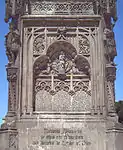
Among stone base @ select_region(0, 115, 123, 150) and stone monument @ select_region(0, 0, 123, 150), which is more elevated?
stone monument @ select_region(0, 0, 123, 150)

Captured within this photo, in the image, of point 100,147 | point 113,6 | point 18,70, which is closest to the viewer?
point 100,147

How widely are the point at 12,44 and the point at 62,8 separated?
2559 mm

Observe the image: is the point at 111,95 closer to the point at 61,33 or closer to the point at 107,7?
the point at 61,33

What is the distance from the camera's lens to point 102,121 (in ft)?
38.9

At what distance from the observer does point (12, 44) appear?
12.5 metres

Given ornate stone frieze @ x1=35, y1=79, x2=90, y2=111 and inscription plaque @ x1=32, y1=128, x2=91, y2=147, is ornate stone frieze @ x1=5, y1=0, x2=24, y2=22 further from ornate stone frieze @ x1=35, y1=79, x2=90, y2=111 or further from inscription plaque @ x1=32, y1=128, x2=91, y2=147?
inscription plaque @ x1=32, y1=128, x2=91, y2=147

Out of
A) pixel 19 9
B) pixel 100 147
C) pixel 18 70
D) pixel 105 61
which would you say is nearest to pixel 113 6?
pixel 105 61

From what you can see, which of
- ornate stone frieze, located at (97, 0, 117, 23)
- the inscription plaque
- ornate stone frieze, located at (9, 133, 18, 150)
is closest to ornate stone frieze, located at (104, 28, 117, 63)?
ornate stone frieze, located at (97, 0, 117, 23)

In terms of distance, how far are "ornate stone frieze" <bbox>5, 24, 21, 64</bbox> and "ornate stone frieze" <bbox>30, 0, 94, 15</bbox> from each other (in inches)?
54.2

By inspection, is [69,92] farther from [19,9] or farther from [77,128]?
[19,9]

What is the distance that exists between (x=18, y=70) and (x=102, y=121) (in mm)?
3518

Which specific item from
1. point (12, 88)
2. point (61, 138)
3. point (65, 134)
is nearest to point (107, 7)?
point (12, 88)

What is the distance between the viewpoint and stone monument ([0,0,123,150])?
1162 centimetres

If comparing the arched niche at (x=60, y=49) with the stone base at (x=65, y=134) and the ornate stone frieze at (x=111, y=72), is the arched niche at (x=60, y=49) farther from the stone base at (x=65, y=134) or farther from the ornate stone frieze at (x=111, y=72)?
the stone base at (x=65, y=134)
